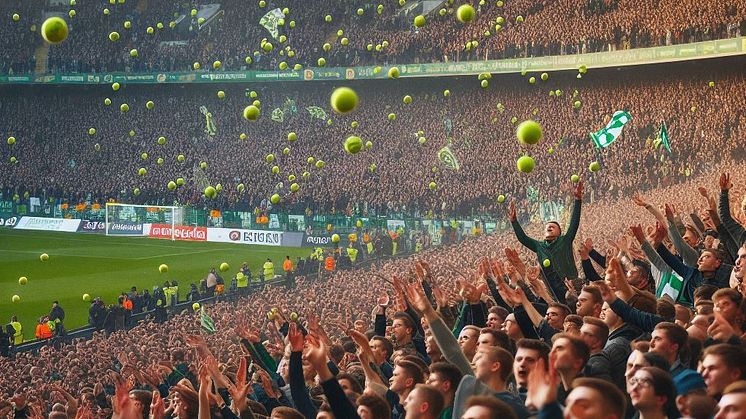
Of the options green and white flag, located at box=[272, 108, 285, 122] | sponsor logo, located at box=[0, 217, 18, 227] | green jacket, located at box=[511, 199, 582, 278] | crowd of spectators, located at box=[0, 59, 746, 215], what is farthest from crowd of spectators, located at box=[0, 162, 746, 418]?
green and white flag, located at box=[272, 108, 285, 122]

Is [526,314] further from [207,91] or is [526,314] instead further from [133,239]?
[207,91]

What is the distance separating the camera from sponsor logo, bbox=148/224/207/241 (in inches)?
1385

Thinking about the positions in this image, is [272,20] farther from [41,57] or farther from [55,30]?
[55,30]

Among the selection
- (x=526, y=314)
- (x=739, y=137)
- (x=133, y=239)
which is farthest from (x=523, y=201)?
(x=526, y=314)

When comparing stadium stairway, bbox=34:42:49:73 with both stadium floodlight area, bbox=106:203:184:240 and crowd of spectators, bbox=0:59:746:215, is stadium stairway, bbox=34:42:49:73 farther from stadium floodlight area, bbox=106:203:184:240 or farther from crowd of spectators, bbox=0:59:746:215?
stadium floodlight area, bbox=106:203:184:240

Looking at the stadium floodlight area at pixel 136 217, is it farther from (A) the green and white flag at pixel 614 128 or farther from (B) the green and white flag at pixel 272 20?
(A) the green and white flag at pixel 614 128

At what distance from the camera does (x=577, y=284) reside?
29.1 feet

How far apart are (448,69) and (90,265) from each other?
15.1m

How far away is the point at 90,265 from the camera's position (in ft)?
103

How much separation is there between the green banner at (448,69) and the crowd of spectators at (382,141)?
3.95ft

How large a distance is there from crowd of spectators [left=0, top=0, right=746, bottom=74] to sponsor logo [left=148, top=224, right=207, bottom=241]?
9.90 m

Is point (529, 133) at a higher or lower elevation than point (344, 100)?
lower

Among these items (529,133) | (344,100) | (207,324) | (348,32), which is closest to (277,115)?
(348,32)

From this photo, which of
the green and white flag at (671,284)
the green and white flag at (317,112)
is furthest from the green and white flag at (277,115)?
the green and white flag at (671,284)
